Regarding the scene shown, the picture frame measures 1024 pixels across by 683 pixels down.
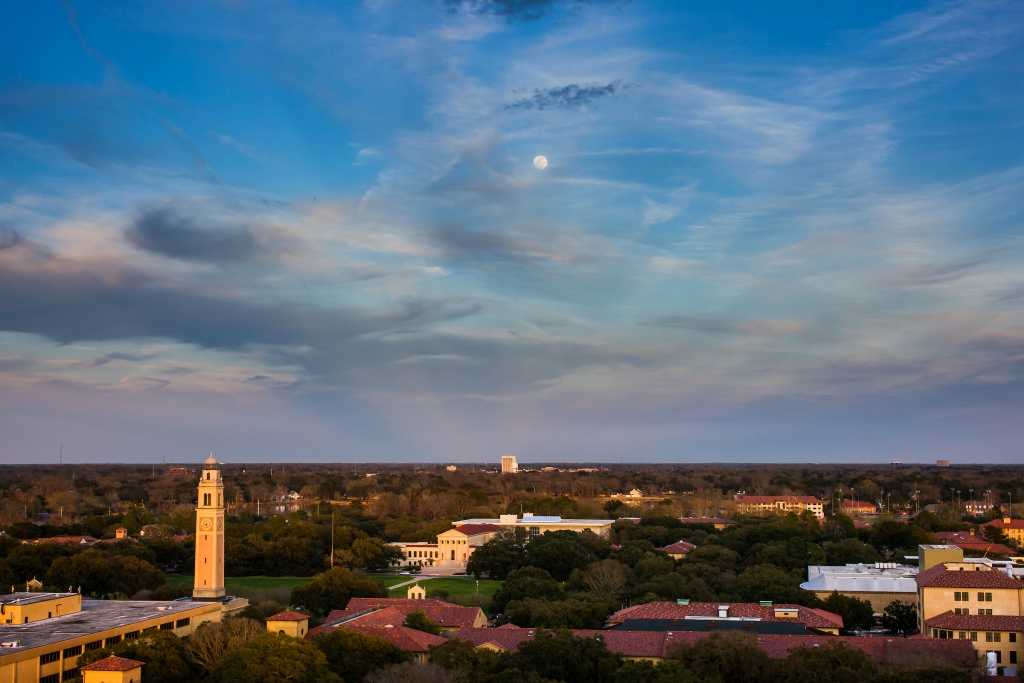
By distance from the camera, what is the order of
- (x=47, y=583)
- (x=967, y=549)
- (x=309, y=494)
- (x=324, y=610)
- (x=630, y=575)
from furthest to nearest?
(x=309, y=494), (x=967, y=549), (x=630, y=575), (x=47, y=583), (x=324, y=610)

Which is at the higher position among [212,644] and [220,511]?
[220,511]

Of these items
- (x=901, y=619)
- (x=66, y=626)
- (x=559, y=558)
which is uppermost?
(x=66, y=626)

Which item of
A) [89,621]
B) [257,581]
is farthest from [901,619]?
[257,581]

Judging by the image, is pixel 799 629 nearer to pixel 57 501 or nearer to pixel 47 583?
pixel 47 583

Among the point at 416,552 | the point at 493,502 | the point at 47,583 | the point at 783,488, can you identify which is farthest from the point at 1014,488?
the point at 47,583

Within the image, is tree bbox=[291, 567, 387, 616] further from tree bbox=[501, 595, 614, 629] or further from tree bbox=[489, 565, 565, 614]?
tree bbox=[501, 595, 614, 629]

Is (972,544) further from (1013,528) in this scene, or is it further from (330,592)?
(330,592)

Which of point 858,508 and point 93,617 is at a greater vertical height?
point 93,617
